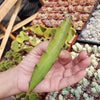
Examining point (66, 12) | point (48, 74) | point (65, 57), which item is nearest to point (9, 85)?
point (48, 74)

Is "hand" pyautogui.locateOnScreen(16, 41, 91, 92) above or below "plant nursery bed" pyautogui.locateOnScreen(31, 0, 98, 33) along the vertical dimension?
above

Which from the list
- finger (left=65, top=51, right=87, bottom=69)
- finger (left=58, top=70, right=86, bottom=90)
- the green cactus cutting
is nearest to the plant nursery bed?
finger (left=65, top=51, right=87, bottom=69)

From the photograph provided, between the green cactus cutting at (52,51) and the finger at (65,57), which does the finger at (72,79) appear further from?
the green cactus cutting at (52,51)

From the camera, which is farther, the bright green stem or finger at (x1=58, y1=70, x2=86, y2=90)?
finger at (x1=58, y1=70, x2=86, y2=90)

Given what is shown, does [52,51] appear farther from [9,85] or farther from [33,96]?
[33,96]

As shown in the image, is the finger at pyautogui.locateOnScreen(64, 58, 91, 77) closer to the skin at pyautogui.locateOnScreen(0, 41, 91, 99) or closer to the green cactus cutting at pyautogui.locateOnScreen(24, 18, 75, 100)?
the skin at pyautogui.locateOnScreen(0, 41, 91, 99)

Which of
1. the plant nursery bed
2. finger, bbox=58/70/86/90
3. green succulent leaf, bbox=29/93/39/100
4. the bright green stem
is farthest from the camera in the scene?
the plant nursery bed
